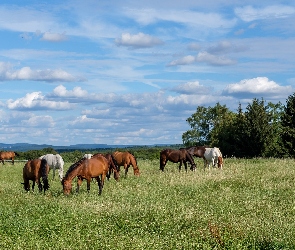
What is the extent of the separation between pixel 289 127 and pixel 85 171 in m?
38.1

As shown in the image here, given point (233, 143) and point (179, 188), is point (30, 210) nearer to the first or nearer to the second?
point (179, 188)

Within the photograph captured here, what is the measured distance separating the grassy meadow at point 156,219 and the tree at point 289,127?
3391 centimetres

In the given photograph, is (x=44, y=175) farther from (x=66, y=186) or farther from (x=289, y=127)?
(x=289, y=127)

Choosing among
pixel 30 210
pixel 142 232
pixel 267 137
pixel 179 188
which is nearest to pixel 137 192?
pixel 179 188

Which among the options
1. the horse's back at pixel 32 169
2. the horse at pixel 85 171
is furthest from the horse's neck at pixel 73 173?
the horse's back at pixel 32 169

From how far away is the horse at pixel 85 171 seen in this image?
1759cm

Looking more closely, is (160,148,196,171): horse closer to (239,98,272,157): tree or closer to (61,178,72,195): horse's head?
(61,178,72,195): horse's head

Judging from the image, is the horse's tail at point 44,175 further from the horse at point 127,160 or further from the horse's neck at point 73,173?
the horse at point 127,160

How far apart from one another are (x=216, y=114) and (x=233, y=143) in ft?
74.7

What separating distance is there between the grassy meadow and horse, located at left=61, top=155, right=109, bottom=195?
0.67m

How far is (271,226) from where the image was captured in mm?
11234

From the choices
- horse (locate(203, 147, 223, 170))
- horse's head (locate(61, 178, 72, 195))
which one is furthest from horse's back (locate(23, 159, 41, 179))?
horse (locate(203, 147, 223, 170))

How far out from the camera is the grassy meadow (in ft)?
33.2

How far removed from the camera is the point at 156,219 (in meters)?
12.1
